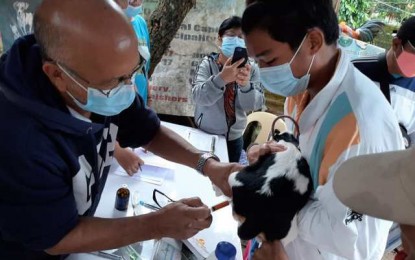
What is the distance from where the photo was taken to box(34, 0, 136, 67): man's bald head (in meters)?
1.03

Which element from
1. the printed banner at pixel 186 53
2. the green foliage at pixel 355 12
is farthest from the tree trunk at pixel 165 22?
the green foliage at pixel 355 12

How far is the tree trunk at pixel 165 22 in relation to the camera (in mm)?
3064

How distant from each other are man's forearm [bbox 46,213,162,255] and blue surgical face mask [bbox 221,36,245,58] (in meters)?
1.74

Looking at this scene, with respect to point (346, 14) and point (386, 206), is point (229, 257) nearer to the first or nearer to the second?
point (386, 206)

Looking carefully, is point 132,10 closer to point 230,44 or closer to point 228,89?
point 230,44

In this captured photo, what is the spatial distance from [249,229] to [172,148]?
2.28 feet

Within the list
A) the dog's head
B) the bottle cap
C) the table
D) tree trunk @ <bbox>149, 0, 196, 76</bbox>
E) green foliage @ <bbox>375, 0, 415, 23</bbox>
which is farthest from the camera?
green foliage @ <bbox>375, 0, 415, 23</bbox>

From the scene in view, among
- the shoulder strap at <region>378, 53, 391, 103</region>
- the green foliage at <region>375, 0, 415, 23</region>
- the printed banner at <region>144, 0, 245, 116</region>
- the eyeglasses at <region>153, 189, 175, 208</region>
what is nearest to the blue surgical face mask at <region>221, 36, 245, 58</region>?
the printed banner at <region>144, 0, 245, 116</region>

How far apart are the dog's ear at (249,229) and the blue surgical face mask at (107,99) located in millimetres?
647

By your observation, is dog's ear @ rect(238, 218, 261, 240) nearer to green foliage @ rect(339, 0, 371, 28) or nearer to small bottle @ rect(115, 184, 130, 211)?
small bottle @ rect(115, 184, 130, 211)

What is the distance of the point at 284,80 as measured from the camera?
146cm

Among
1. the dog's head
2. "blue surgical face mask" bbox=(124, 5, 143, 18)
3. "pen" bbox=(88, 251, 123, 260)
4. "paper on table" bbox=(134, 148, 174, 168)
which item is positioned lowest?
"paper on table" bbox=(134, 148, 174, 168)

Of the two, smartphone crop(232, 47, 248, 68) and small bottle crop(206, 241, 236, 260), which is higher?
smartphone crop(232, 47, 248, 68)

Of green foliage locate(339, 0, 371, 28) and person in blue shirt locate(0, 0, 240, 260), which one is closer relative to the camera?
person in blue shirt locate(0, 0, 240, 260)
